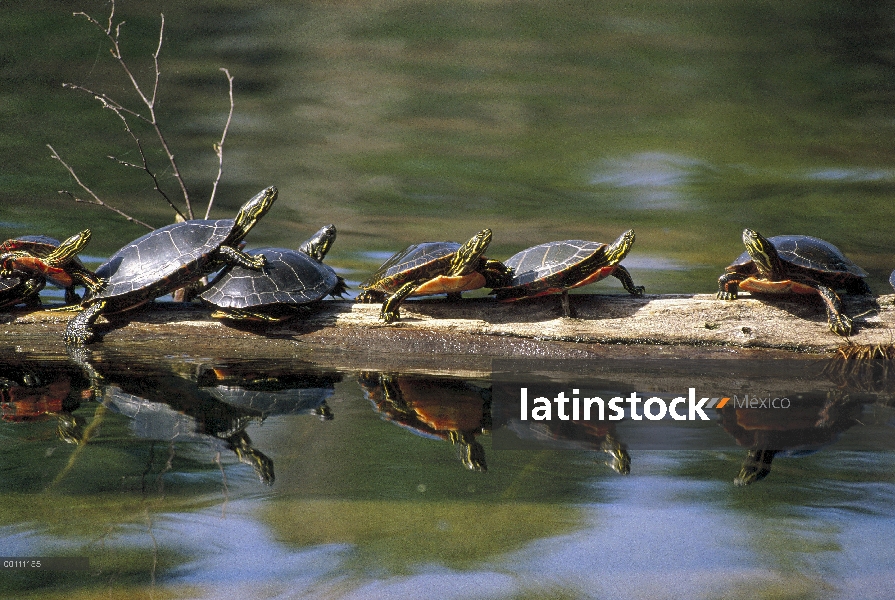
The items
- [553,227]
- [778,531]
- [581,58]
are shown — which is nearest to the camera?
[778,531]

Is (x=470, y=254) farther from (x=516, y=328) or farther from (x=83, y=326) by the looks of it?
(x=83, y=326)

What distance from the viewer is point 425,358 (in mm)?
4715

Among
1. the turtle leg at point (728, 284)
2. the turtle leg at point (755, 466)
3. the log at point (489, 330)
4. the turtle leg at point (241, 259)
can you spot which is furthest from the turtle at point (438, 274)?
the turtle leg at point (755, 466)

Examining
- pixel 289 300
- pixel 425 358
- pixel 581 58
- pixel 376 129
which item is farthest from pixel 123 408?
pixel 581 58

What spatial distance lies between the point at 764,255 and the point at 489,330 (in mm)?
1450

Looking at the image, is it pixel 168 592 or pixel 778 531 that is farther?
pixel 778 531

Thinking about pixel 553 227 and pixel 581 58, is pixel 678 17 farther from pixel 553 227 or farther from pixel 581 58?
pixel 553 227

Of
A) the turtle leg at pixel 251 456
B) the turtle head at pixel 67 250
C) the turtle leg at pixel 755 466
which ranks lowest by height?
the turtle leg at pixel 755 466

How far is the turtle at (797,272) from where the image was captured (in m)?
4.35

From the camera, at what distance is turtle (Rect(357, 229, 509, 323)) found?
4.63 m

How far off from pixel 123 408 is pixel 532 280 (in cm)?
210

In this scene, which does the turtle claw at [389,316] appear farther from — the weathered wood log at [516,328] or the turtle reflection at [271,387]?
the turtle reflection at [271,387]

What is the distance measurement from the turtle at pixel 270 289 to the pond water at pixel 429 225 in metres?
0.33

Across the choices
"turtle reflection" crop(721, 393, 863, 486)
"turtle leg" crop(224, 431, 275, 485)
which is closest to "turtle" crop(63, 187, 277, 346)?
"turtle leg" crop(224, 431, 275, 485)
